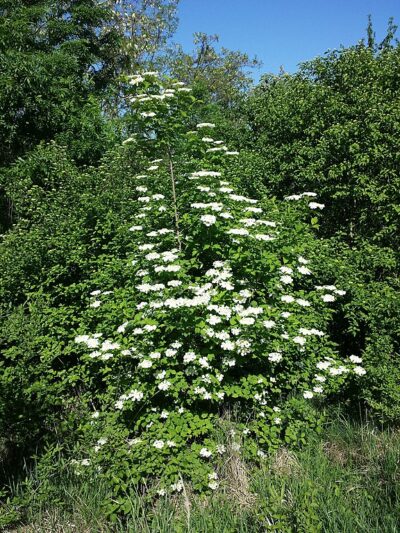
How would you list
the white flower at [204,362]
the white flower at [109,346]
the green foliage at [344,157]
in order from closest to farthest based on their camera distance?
the white flower at [204,362] → the white flower at [109,346] → the green foliage at [344,157]

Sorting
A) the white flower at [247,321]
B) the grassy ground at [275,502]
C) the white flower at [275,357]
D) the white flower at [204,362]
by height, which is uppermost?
the white flower at [247,321]

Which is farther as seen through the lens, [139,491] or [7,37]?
[7,37]

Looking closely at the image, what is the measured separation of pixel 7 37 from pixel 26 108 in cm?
130

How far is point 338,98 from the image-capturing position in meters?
6.38

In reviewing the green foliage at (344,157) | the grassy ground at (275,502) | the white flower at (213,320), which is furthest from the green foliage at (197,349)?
the green foliage at (344,157)

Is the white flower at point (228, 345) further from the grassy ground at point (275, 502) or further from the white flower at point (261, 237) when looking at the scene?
→ the white flower at point (261, 237)

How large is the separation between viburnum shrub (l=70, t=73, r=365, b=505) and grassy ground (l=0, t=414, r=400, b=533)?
0.43 feet

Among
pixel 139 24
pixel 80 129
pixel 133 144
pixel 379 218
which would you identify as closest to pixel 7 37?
pixel 80 129

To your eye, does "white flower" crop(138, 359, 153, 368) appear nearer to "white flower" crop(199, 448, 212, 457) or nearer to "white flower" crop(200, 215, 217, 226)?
"white flower" crop(199, 448, 212, 457)

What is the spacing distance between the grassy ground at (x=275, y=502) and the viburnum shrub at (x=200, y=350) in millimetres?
130

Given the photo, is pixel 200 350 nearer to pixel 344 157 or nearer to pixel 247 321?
pixel 247 321

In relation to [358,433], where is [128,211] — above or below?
above

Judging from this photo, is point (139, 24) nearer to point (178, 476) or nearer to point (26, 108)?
point (26, 108)

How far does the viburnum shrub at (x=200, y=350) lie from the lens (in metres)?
2.91
